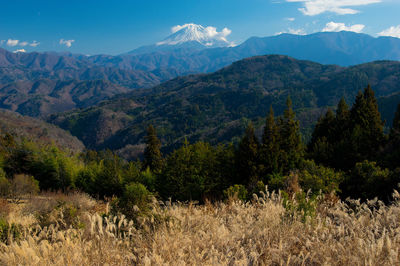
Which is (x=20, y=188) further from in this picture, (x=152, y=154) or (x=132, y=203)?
(x=152, y=154)

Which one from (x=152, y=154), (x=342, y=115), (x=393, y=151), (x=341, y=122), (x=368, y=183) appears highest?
(x=342, y=115)

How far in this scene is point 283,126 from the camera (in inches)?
1670

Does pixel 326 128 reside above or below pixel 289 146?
above

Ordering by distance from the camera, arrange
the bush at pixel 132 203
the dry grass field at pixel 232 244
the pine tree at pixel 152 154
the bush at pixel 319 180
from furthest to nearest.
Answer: the pine tree at pixel 152 154 → the bush at pixel 319 180 → the bush at pixel 132 203 → the dry grass field at pixel 232 244

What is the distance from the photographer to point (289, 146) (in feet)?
123

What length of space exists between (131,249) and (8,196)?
23227mm

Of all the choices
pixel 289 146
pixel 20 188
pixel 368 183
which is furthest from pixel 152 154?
pixel 368 183

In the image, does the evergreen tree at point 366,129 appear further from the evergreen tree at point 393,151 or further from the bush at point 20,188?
the bush at point 20,188

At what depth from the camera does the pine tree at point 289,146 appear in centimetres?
3481

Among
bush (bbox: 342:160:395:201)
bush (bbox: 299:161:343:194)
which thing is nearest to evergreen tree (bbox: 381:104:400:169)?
bush (bbox: 342:160:395:201)

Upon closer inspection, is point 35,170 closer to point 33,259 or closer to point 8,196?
point 8,196

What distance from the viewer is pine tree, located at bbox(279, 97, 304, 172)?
3481cm

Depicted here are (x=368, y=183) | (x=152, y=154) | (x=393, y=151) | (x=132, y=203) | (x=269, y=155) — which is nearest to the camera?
(x=132, y=203)

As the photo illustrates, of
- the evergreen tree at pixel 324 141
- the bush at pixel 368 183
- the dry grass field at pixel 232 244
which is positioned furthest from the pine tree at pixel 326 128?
the dry grass field at pixel 232 244
